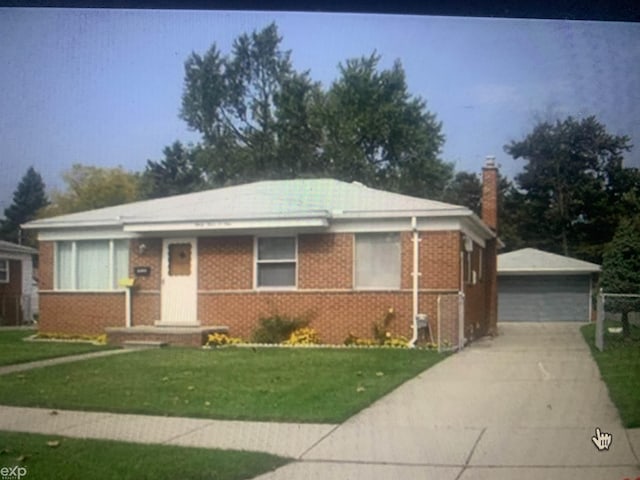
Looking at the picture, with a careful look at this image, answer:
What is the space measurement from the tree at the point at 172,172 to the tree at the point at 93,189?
0.05 metres

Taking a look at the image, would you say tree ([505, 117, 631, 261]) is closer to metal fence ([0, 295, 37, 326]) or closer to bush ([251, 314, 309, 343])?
bush ([251, 314, 309, 343])


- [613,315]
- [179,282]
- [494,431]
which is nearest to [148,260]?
[179,282]

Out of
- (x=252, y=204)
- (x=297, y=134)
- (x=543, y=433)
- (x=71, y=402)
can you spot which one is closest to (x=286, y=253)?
(x=252, y=204)

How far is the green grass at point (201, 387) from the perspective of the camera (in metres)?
2.84

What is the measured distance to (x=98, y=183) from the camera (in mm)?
2889

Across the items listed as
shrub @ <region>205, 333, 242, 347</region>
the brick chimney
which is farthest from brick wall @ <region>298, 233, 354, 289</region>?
the brick chimney

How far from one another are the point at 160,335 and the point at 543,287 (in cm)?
163

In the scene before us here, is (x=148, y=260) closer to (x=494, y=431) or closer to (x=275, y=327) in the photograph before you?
(x=275, y=327)

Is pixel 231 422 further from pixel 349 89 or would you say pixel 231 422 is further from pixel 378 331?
pixel 349 89

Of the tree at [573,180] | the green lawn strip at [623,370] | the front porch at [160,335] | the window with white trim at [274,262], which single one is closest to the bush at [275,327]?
the window with white trim at [274,262]

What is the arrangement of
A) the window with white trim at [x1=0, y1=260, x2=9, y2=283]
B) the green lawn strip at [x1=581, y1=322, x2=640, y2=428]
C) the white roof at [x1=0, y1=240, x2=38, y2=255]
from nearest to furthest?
the green lawn strip at [x1=581, y1=322, x2=640, y2=428]
the white roof at [x1=0, y1=240, x2=38, y2=255]
the window with white trim at [x1=0, y1=260, x2=9, y2=283]

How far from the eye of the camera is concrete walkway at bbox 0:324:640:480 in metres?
2.69

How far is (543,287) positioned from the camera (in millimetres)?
3264

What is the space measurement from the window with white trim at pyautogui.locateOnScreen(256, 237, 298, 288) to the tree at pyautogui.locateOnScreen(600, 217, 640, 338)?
132cm
